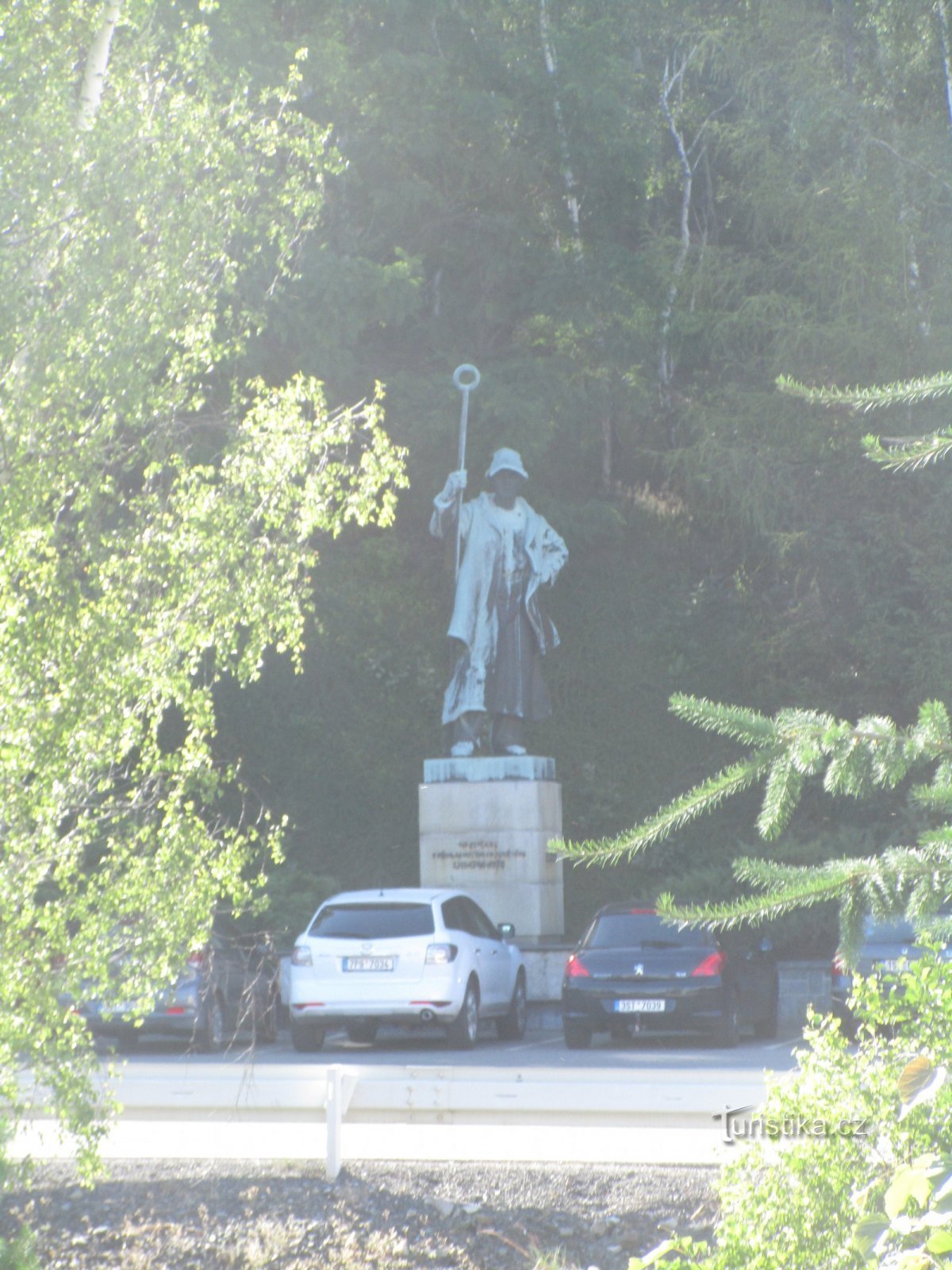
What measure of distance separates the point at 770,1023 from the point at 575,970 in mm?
2595

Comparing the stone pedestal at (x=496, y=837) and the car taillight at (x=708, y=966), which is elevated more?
the stone pedestal at (x=496, y=837)

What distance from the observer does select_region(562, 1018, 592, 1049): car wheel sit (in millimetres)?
15523

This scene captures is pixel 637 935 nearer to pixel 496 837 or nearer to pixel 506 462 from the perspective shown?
pixel 496 837

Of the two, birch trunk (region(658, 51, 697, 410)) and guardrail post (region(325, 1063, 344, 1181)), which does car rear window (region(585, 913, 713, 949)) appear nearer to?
guardrail post (region(325, 1063, 344, 1181))

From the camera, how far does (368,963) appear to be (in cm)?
1477

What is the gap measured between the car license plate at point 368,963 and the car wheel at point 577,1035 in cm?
197

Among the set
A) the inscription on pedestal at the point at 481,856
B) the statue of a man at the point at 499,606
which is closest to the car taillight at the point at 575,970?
the inscription on pedestal at the point at 481,856

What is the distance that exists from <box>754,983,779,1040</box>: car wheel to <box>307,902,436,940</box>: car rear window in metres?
4.05

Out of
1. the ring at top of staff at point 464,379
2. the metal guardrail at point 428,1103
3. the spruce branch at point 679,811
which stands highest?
the ring at top of staff at point 464,379

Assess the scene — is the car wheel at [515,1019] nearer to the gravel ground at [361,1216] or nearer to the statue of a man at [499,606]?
the statue of a man at [499,606]

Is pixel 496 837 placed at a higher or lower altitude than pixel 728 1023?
higher

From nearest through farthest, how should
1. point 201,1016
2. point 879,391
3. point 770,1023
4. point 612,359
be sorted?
point 879,391
point 201,1016
point 770,1023
point 612,359

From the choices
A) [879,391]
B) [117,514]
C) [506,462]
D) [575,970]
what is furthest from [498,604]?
[879,391]

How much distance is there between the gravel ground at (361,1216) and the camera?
7086 millimetres
